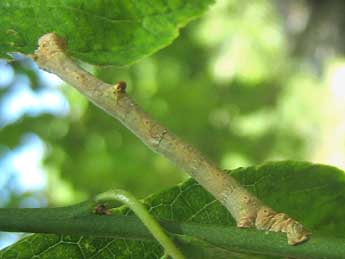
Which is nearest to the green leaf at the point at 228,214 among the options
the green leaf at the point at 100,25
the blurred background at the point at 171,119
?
the green leaf at the point at 100,25

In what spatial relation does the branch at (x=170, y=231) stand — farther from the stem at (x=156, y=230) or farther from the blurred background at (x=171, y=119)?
the blurred background at (x=171, y=119)

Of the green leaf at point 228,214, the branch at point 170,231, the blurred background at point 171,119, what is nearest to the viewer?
the branch at point 170,231

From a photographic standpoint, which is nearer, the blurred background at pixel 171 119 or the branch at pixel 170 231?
the branch at pixel 170 231

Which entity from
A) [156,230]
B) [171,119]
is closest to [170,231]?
[156,230]

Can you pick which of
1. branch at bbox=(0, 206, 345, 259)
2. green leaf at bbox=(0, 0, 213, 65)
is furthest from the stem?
green leaf at bbox=(0, 0, 213, 65)

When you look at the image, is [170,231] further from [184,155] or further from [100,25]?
[100,25]

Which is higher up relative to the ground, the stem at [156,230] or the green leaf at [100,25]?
the green leaf at [100,25]
